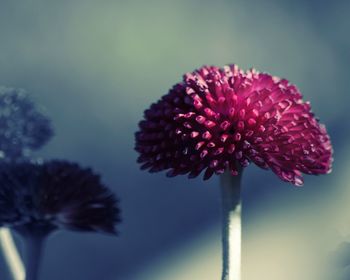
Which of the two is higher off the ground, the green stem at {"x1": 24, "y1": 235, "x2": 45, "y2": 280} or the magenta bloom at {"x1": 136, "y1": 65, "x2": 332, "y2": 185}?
the magenta bloom at {"x1": 136, "y1": 65, "x2": 332, "y2": 185}

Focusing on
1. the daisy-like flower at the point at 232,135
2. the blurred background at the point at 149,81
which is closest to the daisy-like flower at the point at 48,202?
the daisy-like flower at the point at 232,135

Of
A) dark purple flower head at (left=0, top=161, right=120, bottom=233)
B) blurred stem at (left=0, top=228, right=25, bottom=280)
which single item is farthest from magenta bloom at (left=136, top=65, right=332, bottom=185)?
blurred stem at (left=0, top=228, right=25, bottom=280)

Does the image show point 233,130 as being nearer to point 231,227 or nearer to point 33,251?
point 231,227

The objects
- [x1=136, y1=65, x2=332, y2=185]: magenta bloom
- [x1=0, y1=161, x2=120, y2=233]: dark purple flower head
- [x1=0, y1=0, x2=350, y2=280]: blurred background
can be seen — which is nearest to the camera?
[x1=136, y1=65, x2=332, y2=185]: magenta bloom

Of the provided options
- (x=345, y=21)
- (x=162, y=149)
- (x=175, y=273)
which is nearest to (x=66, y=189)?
(x=162, y=149)

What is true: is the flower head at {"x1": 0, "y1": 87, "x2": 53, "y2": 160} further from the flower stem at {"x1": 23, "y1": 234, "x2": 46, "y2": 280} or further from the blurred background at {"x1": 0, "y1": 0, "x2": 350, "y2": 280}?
the blurred background at {"x1": 0, "y1": 0, "x2": 350, "y2": 280}

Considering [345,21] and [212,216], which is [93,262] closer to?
[212,216]

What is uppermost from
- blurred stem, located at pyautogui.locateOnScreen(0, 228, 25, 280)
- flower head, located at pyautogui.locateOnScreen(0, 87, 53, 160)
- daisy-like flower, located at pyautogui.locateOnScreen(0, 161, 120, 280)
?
flower head, located at pyautogui.locateOnScreen(0, 87, 53, 160)

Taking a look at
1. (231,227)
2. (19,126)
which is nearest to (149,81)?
(19,126)
